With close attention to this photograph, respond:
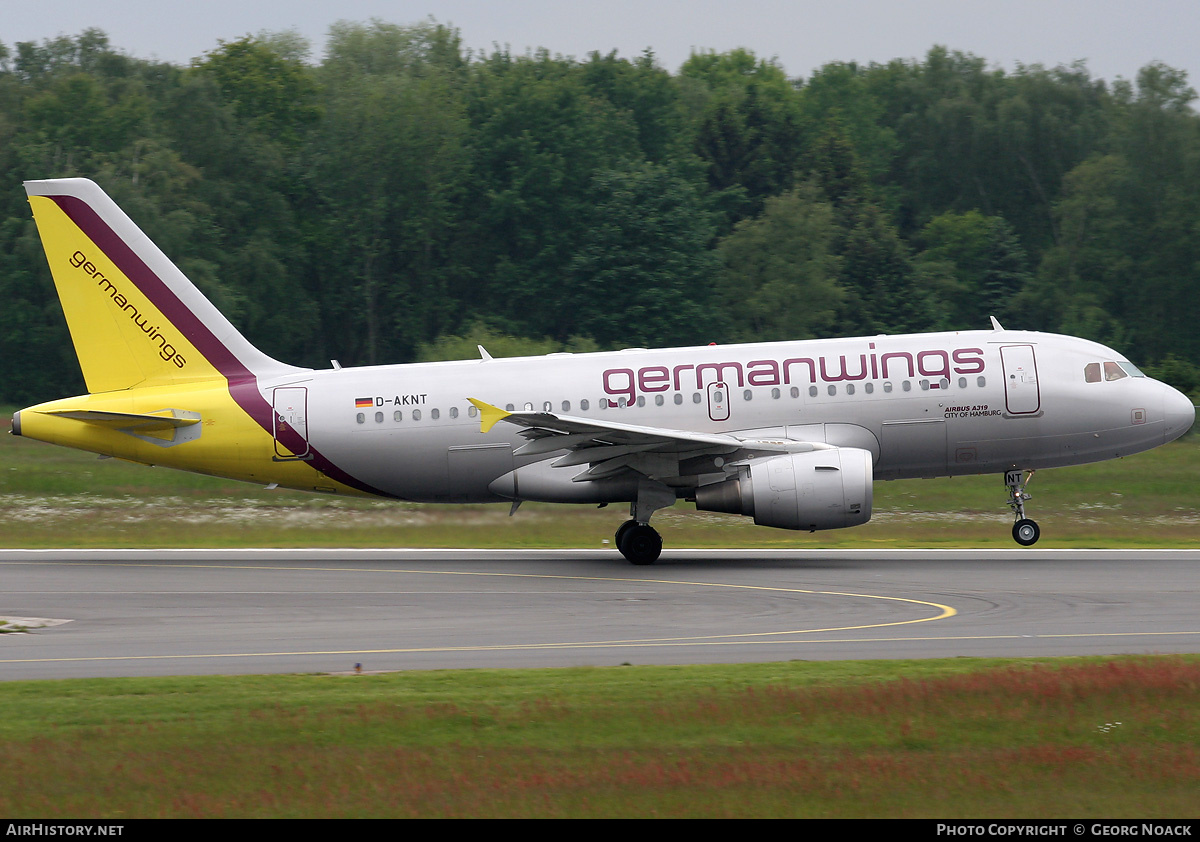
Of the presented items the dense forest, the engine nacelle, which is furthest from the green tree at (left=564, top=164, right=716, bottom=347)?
the engine nacelle

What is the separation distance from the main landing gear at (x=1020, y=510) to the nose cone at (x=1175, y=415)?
2843mm

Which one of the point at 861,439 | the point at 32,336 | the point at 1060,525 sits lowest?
the point at 1060,525

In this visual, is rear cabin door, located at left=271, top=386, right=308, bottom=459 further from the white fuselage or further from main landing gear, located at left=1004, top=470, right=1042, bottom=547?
main landing gear, located at left=1004, top=470, right=1042, bottom=547

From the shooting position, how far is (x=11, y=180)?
237 ft

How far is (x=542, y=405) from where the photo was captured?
27.1m

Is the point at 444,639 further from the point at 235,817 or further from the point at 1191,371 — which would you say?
the point at 1191,371

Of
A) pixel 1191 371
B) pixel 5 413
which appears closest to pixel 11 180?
pixel 5 413

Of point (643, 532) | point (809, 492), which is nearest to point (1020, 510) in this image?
point (809, 492)

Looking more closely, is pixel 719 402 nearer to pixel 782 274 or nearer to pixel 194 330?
pixel 194 330

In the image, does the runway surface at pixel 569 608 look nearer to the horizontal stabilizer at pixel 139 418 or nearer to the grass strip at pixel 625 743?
the grass strip at pixel 625 743

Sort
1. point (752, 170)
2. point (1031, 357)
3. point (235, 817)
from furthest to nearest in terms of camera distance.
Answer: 1. point (752, 170)
2. point (1031, 357)
3. point (235, 817)

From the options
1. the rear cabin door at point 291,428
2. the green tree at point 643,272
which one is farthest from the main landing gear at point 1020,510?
the green tree at point 643,272

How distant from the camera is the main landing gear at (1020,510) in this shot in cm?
2745

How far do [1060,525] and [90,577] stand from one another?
2270 cm
